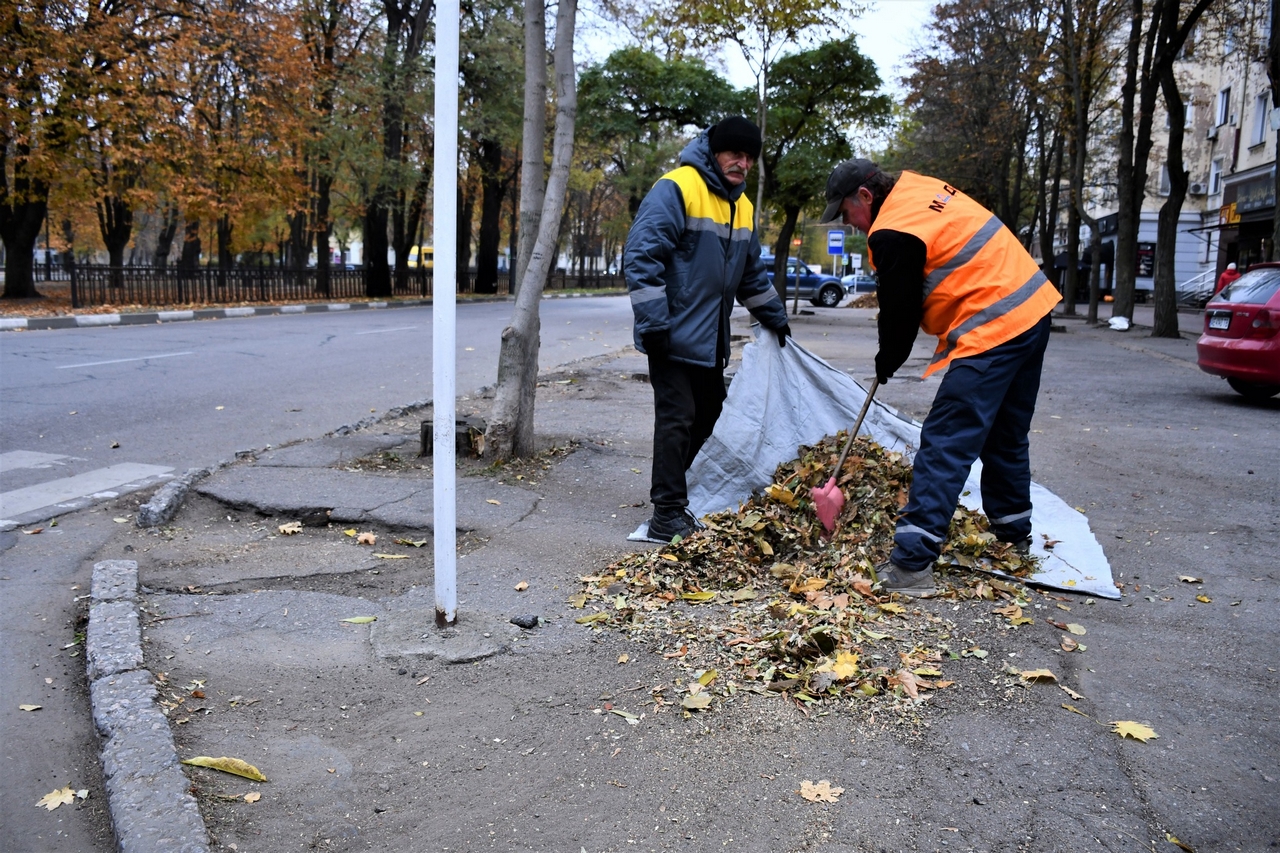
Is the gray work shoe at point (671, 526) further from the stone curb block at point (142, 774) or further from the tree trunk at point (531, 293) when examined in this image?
the stone curb block at point (142, 774)

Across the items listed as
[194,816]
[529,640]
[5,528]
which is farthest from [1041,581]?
[5,528]

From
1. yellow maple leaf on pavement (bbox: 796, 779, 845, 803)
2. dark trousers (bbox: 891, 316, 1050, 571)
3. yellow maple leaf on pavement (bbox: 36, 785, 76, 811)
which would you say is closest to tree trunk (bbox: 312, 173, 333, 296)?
dark trousers (bbox: 891, 316, 1050, 571)

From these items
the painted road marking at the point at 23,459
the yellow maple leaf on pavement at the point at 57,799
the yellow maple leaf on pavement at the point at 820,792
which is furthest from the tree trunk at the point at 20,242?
the yellow maple leaf on pavement at the point at 820,792

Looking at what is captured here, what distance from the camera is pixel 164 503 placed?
5.02 metres

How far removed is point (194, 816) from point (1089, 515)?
465 centimetres

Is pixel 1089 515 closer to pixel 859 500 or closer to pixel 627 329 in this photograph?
pixel 859 500

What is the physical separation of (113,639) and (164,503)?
5.94 feet

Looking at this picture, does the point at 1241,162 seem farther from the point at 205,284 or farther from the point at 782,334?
the point at 782,334

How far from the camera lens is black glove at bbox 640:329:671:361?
4.39 metres

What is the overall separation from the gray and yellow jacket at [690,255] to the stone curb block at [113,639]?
2254 millimetres

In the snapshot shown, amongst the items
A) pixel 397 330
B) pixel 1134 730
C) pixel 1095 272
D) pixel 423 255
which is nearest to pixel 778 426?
pixel 1134 730

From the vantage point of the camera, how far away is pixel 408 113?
91.7ft

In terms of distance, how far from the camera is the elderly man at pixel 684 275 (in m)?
4.37

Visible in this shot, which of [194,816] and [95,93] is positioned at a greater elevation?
[95,93]
